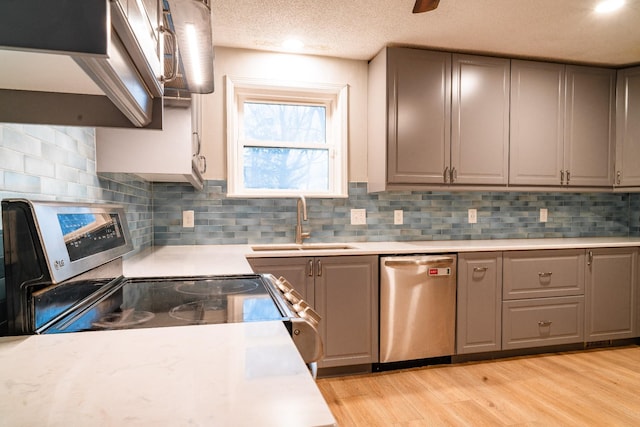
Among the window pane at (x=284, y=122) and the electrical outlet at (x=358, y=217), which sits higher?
the window pane at (x=284, y=122)

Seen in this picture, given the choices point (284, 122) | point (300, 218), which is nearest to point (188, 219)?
point (300, 218)

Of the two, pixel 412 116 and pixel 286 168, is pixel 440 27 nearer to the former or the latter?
pixel 412 116

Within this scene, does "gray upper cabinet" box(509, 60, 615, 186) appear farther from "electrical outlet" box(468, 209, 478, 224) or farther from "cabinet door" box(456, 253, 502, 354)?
"cabinet door" box(456, 253, 502, 354)

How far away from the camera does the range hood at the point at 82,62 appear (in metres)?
0.41

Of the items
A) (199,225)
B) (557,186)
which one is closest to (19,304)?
(199,225)

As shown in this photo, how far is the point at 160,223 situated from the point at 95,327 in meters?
2.03

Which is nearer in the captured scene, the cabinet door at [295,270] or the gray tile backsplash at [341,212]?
the gray tile backsplash at [341,212]

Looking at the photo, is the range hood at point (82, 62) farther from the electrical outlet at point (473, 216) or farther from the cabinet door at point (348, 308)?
the electrical outlet at point (473, 216)

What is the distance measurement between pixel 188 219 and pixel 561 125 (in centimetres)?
311

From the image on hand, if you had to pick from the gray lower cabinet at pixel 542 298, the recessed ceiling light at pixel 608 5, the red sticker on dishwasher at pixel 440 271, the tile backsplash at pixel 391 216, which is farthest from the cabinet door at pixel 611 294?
the recessed ceiling light at pixel 608 5

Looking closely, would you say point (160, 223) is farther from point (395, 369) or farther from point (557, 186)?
point (557, 186)

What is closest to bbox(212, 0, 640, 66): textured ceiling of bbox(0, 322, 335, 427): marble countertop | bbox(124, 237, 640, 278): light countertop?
bbox(124, 237, 640, 278): light countertop

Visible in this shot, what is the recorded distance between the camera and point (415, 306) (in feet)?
8.19

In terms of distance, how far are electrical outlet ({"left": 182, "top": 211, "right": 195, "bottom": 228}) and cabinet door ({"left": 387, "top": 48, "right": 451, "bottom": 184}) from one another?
1.50 metres
